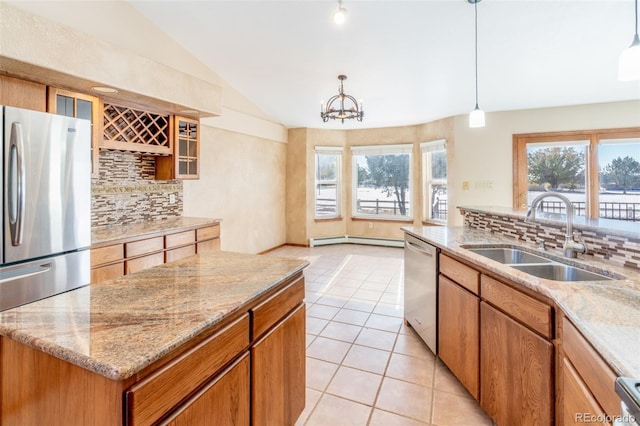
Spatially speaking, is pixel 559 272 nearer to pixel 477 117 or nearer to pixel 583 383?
pixel 583 383

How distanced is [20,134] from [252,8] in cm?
230

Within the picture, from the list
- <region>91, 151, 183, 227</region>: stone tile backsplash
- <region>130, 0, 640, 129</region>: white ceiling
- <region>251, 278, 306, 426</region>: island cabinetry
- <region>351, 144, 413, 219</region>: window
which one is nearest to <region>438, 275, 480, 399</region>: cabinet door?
<region>251, 278, 306, 426</region>: island cabinetry

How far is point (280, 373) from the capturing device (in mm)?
1489

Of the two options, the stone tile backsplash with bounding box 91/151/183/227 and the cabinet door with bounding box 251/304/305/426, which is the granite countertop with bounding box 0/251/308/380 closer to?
the cabinet door with bounding box 251/304/305/426

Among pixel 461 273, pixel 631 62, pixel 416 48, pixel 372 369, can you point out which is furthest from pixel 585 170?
pixel 372 369

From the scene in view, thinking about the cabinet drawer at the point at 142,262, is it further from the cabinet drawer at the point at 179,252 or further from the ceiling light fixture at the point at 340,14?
the ceiling light fixture at the point at 340,14

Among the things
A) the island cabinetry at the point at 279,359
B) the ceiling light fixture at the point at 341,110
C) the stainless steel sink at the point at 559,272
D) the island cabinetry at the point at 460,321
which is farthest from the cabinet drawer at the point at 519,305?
the ceiling light fixture at the point at 341,110

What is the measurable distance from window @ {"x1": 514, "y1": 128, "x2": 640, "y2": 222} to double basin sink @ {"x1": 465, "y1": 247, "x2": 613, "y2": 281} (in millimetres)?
3172

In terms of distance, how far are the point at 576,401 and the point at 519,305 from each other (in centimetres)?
48

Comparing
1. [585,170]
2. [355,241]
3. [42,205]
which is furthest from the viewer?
[355,241]

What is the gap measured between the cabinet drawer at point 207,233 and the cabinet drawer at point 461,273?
2696mm

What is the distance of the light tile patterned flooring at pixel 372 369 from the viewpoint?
184 cm

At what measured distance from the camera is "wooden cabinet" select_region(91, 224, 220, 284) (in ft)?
8.63

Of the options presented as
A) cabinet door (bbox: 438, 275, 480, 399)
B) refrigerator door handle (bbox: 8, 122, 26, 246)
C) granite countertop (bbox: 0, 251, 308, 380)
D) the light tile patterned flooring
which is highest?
refrigerator door handle (bbox: 8, 122, 26, 246)
